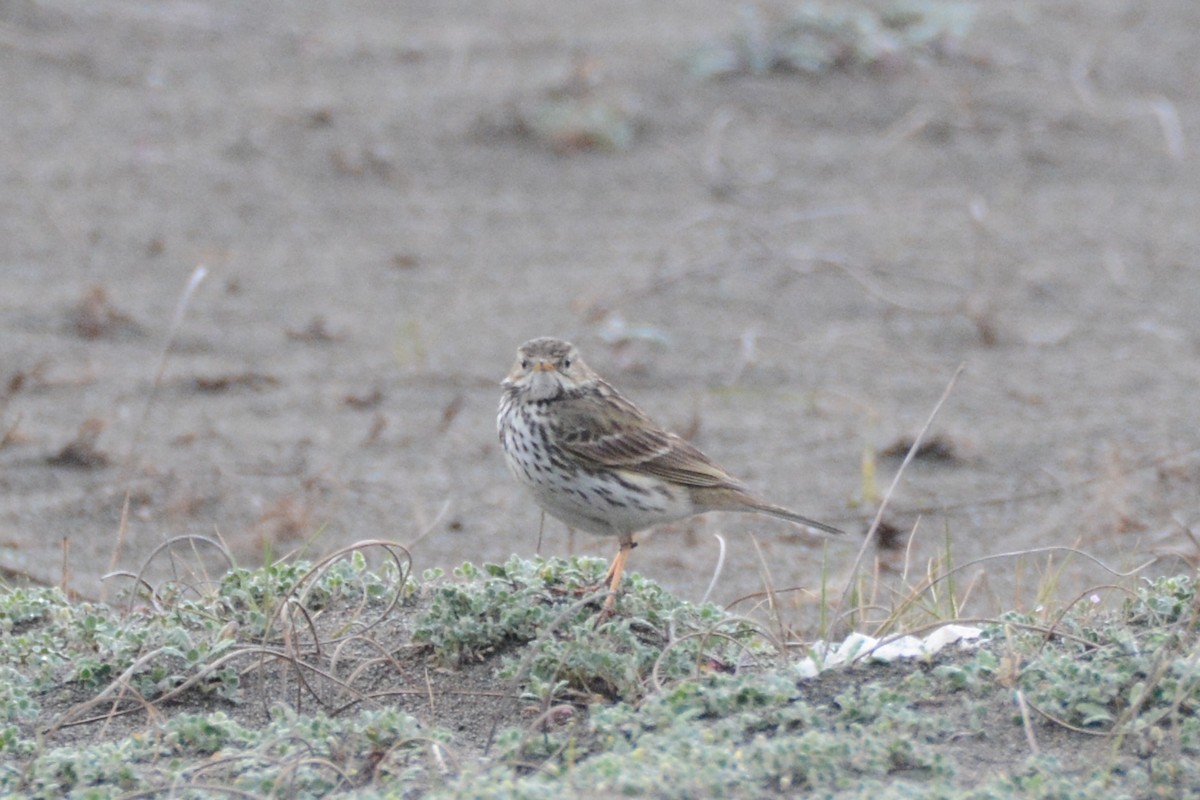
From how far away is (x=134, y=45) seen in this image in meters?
12.6

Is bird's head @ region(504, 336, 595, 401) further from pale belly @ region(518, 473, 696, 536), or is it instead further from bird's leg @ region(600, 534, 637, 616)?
bird's leg @ region(600, 534, 637, 616)

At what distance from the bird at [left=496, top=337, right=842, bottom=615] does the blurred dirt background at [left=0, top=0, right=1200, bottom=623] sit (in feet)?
2.57

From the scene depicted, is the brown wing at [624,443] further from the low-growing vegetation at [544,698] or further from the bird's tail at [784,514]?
the low-growing vegetation at [544,698]

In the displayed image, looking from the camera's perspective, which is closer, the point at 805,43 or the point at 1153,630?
the point at 1153,630

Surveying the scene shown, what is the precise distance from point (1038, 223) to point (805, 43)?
8.90ft

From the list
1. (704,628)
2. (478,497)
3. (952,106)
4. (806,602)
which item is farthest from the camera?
(952,106)

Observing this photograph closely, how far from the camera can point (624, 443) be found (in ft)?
17.5

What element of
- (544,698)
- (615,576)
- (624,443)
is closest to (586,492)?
(624,443)

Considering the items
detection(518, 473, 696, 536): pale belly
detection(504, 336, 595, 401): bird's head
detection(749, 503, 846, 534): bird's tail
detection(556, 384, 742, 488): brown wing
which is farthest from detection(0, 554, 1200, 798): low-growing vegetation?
detection(504, 336, 595, 401): bird's head

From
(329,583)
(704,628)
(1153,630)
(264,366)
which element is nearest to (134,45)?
(264,366)

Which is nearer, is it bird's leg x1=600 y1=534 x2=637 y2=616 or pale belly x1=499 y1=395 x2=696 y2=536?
bird's leg x1=600 y1=534 x2=637 y2=616

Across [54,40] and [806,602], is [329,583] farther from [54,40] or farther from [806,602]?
[54,40]

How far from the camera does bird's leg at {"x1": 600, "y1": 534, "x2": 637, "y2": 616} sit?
448cm

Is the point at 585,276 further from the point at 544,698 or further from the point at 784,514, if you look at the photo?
the point at 544,698
